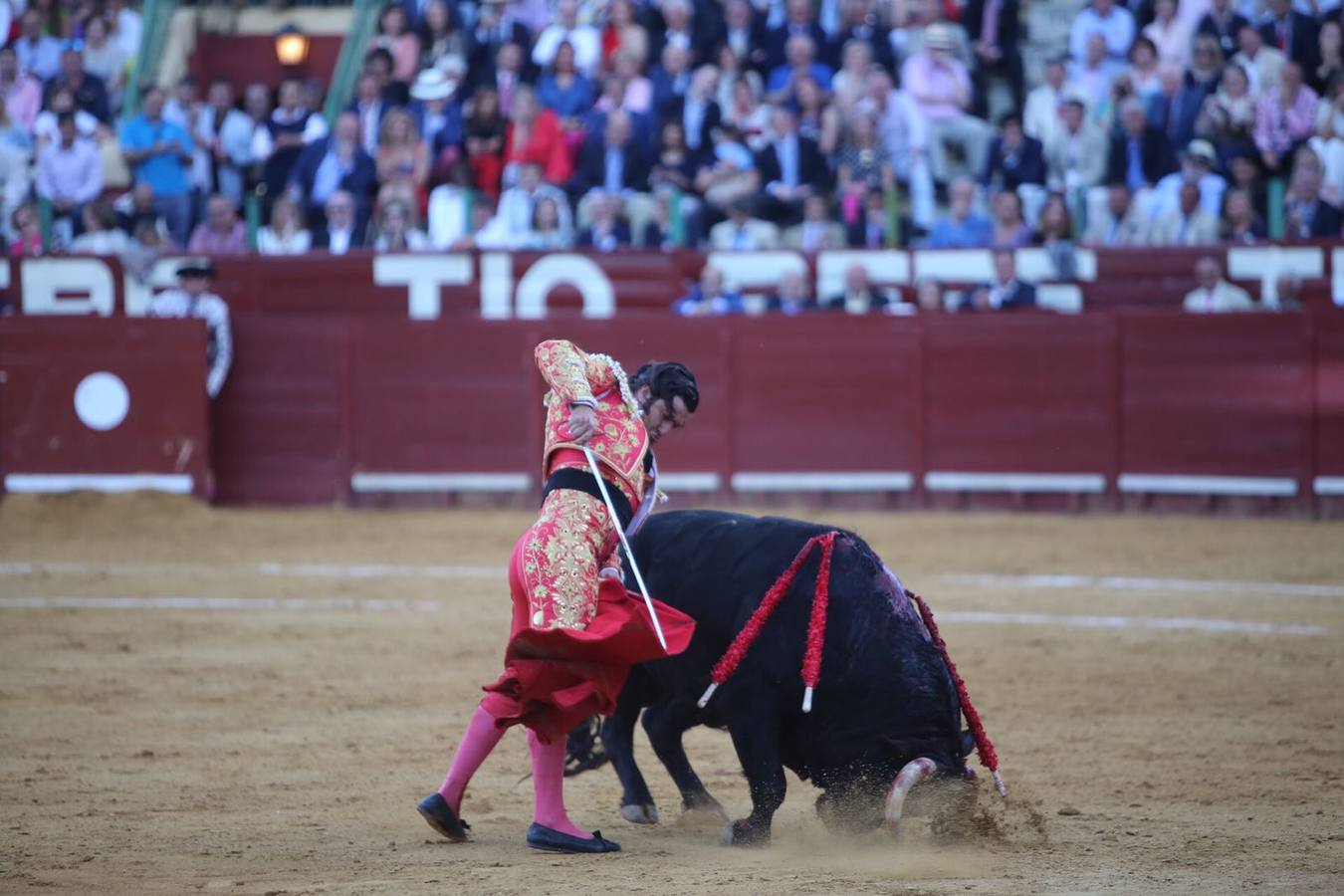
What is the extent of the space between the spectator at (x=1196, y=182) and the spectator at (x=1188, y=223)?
0.15 ft

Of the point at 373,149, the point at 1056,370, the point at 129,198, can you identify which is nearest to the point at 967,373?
the point at 1056,370

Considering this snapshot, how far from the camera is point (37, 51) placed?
48.2 feet

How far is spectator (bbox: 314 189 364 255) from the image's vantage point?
41.7 ft

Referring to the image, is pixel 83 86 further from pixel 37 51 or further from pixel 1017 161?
pixel 1017 161

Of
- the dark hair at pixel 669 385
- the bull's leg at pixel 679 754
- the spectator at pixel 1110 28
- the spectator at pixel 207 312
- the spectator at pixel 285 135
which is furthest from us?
the spectator at pixel 285 135

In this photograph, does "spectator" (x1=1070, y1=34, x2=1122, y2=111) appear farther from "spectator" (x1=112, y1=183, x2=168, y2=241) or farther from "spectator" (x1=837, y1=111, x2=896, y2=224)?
"spectator" (x1=112, y1=183, x2=168, y2=241)

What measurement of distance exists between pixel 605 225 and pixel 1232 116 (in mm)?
4112

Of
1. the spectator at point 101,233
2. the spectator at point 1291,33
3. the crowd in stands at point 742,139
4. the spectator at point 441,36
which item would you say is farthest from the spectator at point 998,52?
the spectator at point 101,233

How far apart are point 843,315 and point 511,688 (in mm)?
7655

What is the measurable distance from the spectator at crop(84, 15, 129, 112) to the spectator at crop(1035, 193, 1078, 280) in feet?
24.8

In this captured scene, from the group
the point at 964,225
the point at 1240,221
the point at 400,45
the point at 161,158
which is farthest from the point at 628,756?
the point at 400,45

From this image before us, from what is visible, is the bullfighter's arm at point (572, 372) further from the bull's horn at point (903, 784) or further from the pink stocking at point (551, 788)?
the bull's horn at point (903, 784)

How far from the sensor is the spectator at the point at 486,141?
12.8m

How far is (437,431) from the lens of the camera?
12172mm
